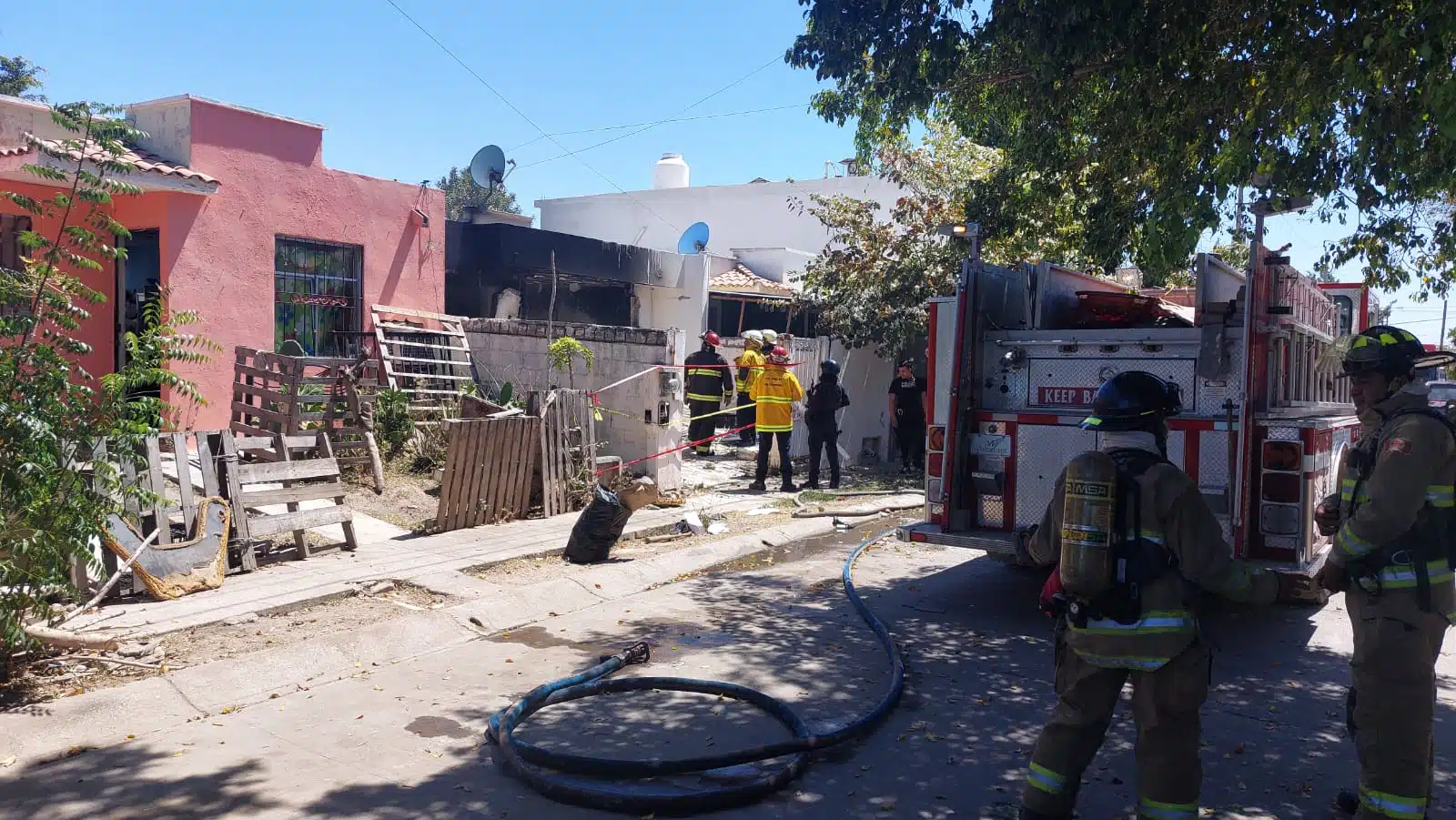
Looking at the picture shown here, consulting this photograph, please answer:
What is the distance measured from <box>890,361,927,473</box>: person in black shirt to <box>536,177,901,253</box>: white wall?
47.1 ft

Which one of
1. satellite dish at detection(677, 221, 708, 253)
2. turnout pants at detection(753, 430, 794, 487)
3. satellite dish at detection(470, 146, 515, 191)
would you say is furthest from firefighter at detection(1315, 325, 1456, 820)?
satellite dish at detection(677, 221, 708, 253)

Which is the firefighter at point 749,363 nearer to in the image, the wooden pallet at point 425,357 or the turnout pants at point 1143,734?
the wooden pallet at point 425,357

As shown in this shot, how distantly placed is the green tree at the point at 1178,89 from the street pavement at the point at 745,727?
261cm

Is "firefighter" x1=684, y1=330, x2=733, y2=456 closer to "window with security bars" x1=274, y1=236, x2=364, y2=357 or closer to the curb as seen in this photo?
"window with security bars" x1=274, y1=236, x2=364, y2=357

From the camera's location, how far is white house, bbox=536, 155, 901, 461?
649 inches

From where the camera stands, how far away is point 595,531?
8.45 meters

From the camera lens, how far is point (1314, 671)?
6.10 meters

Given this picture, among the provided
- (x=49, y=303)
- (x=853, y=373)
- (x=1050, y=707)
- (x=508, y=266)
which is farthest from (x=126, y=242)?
(x=1050, y=707)

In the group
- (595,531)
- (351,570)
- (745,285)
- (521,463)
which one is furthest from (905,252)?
(351,570)

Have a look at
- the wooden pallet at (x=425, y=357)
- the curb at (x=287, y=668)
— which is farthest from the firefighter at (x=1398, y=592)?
the wooden pallet at (x=425, y=357)

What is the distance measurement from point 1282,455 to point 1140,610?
3.32 m

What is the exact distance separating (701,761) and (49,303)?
394cm

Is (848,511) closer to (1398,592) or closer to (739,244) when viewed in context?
(1398,592)

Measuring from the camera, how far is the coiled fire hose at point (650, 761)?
3.99m
